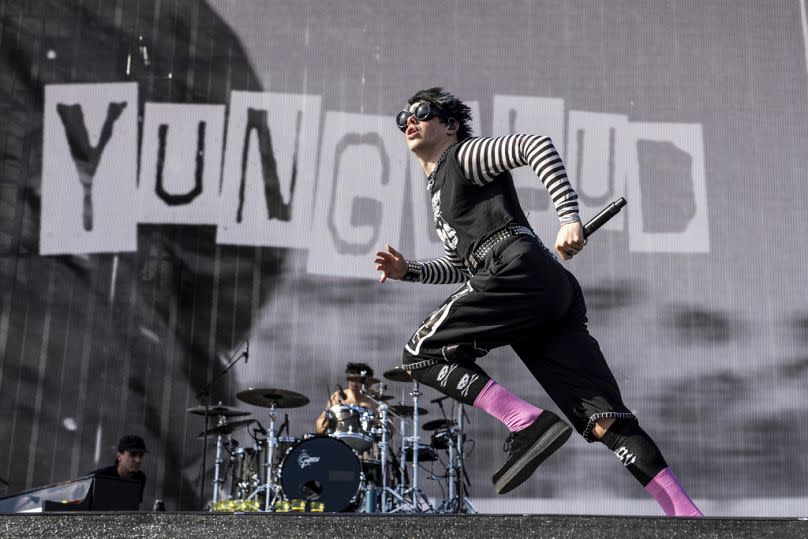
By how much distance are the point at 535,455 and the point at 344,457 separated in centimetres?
386

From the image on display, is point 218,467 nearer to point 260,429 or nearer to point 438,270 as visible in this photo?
point 260,429

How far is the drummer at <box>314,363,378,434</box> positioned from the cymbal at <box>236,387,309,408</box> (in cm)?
22

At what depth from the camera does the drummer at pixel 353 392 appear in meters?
6.77

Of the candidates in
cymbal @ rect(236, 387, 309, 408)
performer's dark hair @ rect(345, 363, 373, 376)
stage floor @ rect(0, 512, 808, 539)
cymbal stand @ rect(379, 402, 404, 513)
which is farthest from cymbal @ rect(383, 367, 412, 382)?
stage floor @ rect(0, 512, 808, 539)

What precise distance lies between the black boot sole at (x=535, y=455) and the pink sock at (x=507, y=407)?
0.06 m

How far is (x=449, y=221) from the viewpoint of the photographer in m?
2.56

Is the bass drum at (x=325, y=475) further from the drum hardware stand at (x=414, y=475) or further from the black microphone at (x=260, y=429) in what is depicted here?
the black microphone at (x=260, y=429)

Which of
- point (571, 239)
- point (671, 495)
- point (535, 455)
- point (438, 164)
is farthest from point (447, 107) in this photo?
point (671, 495)

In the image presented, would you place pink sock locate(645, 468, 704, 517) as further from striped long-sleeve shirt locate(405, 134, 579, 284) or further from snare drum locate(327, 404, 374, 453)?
snare drum locate(327, 404, 374, 453)

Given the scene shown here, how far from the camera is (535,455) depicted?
7.43 feet

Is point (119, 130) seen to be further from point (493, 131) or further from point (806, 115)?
point (806, 115)

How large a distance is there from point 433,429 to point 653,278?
226 cm

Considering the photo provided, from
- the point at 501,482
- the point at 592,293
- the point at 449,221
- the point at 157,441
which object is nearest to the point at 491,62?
the point at 592,293

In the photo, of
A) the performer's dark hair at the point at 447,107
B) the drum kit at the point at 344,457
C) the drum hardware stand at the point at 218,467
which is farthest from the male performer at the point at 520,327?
the drum hardware stand at the point at 218,467
